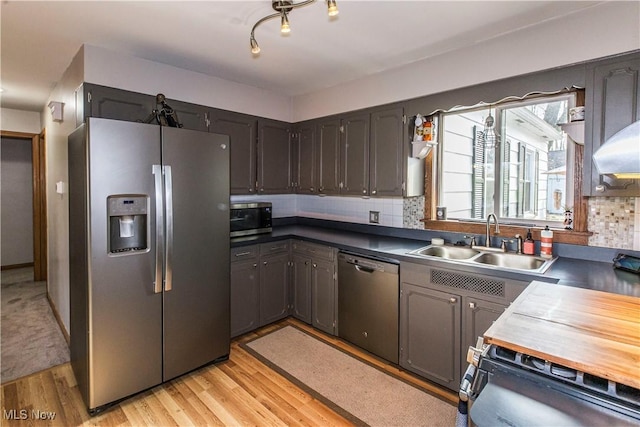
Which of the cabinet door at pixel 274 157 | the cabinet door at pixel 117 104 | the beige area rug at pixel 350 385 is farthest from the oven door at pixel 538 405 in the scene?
the cabinet door at pixel 274 157

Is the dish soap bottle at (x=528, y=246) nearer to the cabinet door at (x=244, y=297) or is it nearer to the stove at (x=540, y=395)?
the stove at (x=540, y=395)

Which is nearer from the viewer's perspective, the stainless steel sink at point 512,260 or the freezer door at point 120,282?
the freezer door at point 120,282

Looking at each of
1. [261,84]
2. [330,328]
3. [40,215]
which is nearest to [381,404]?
[330,328]

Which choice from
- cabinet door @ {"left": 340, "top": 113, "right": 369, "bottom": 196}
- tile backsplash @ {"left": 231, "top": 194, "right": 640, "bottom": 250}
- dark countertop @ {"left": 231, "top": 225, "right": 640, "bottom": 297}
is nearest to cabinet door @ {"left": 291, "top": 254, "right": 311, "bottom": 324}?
dark countertop @ {"left": 231, "top": 225, "right": 640, "bottom": 297}

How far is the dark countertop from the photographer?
172cm

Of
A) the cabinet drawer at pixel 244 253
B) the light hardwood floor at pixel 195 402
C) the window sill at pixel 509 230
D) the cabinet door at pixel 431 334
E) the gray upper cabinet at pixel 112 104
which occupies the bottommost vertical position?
the light hardwood floor at pixel 195 402

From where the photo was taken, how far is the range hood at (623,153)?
1.02 meters

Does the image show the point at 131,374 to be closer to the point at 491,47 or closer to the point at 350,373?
the point at 350,373

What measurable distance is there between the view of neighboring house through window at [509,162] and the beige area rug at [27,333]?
3746 mm

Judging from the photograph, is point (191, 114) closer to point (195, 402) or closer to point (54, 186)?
point (54, 186)

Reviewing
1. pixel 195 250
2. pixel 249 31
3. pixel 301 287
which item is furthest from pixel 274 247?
pixel 249 31

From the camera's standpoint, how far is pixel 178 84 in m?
2.99

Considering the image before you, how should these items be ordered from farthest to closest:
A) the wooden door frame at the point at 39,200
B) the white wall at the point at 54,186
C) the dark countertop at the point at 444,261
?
the wooden door frame at the point at 39,200 → the white wall at the point at 54,186 → the dark countertop at the point at 444,261

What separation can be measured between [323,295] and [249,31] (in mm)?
2317
